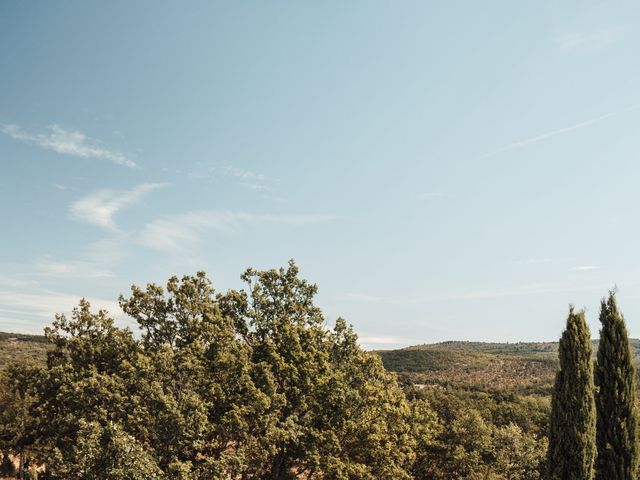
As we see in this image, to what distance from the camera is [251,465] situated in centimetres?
2258

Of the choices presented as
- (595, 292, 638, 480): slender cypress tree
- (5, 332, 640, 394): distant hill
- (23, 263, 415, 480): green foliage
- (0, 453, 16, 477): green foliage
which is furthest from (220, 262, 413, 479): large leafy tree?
(5, 332, 640, 394): distant hill

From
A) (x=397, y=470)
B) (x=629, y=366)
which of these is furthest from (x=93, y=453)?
(x=629, y=366)

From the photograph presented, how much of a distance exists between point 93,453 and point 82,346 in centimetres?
855

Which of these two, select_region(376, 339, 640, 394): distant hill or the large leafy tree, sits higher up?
the large leafy tree

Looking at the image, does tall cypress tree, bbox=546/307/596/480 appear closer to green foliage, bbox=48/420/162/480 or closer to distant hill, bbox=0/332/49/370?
green foliage, bbox=48/420/162/480

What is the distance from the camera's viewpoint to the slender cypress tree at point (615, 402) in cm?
1894

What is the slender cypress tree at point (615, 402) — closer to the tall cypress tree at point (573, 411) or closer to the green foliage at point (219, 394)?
the tall cypress tree at point (573, 411)

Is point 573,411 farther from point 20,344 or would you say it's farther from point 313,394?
point 20,344

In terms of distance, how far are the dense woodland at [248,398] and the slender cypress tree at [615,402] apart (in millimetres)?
64

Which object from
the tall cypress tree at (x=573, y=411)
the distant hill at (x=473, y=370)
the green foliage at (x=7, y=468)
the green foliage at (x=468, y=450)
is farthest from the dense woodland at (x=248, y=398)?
the distant hill at (x=473, y=370)

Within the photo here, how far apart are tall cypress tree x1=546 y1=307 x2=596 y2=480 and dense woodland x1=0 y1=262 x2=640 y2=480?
45 millimetres

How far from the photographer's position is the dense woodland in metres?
18.5

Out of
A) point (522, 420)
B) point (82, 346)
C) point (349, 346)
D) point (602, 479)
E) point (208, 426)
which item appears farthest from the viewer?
point (522, 420)

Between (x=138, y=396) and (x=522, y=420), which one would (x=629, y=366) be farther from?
(x=522, y=420)
